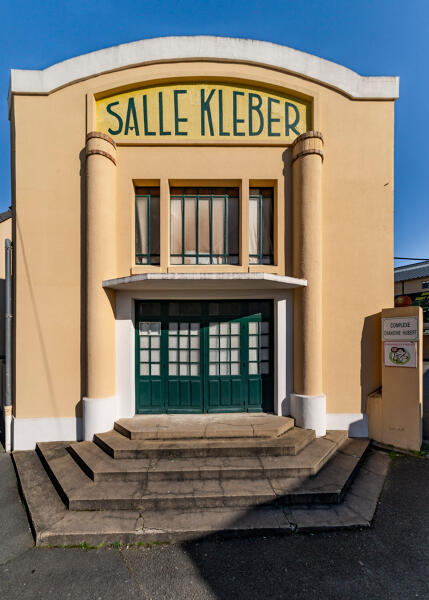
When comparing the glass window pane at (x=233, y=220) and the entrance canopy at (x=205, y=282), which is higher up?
the glass window pane at (x=233, y=220)

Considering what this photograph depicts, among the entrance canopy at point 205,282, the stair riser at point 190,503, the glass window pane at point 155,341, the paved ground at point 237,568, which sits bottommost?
the paved ground at point 237,568

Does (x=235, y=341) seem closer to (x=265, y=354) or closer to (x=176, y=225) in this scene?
(x=265, y=354)

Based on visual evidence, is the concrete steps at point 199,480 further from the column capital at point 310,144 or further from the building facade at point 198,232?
the column capital at point 310,144

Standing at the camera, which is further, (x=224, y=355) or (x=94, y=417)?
(x=224, y=355)

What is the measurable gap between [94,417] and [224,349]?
3.14 metres

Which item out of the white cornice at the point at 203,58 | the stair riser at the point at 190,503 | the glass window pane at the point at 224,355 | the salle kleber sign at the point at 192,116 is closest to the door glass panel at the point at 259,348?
the glass window pane at the point at 224,355

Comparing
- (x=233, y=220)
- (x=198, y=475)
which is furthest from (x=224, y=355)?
(x=233, y=220)

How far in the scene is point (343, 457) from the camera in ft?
16.8

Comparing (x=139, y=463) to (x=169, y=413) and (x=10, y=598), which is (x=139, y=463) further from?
(x=10, y=598)

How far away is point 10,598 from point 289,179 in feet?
25.6

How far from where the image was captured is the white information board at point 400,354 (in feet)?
18.2

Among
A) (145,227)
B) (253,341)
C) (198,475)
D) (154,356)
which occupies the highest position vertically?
(145,227)

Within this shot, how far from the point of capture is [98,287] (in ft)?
18.9

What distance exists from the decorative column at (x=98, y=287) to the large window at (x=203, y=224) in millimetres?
1492
